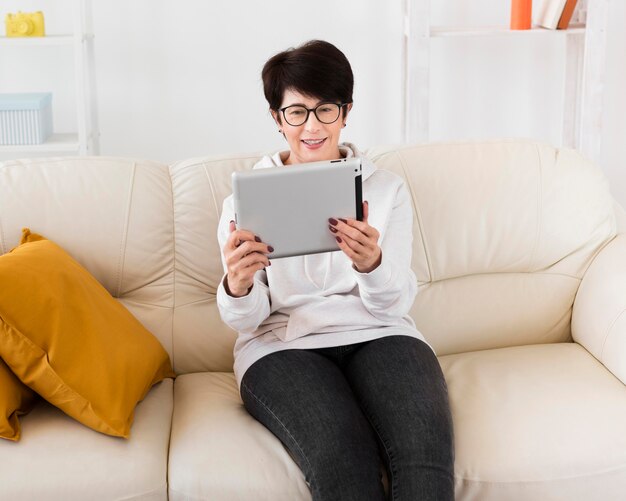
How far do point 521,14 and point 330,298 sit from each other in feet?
4.89

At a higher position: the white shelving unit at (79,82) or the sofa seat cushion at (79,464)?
the white shelving unit at (79,82)

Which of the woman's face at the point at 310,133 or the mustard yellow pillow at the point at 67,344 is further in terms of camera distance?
the woman's face at the point at 310,133

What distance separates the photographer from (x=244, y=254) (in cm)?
172

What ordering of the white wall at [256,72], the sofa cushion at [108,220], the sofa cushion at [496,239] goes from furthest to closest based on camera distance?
the white wall at [256,72], the sofa cushion at [496,239], the sofa cushion at [108,220]

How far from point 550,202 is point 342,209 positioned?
74 cm

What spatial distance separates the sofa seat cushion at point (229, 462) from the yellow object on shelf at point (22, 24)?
1594 mm

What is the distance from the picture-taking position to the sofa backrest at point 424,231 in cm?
213

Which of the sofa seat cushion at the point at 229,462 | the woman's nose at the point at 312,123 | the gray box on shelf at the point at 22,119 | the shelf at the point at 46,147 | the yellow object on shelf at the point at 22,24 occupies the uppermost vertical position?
the yellow object on shelf at the point at 22,24

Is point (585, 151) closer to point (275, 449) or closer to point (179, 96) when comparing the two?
point (179, 96)

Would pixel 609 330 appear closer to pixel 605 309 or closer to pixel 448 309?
pixel 605 309

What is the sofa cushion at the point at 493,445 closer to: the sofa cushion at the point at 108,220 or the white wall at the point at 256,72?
the sofa cushion at the point at 108,220

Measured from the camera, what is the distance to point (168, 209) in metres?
2.19

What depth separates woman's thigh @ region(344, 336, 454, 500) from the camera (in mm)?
1630

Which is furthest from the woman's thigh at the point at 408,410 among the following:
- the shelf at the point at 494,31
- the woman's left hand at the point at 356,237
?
the shelf at the point at 494,31
